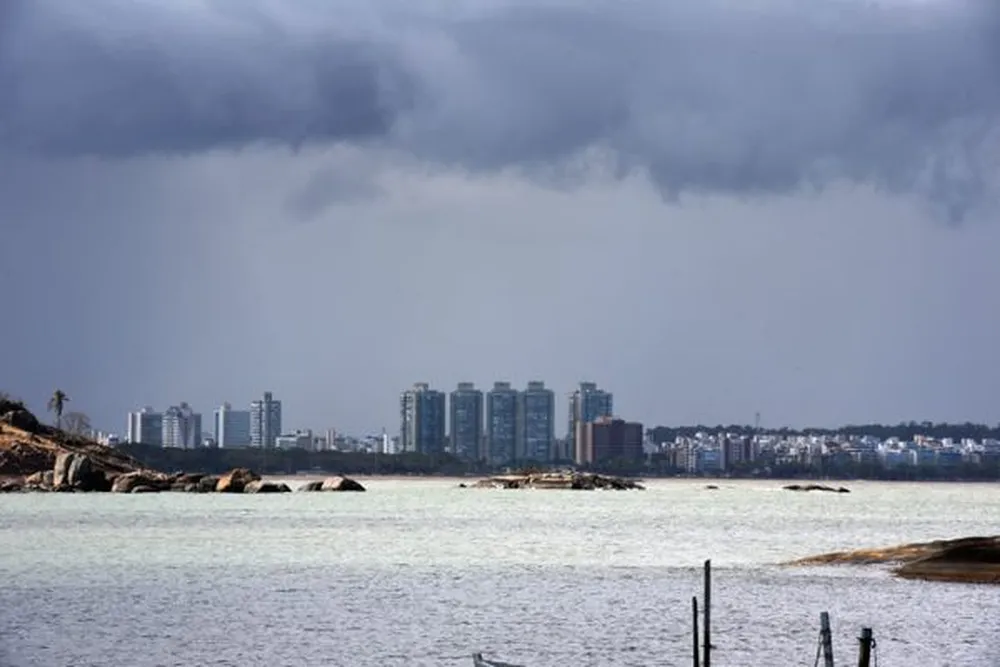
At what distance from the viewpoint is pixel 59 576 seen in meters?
92.9

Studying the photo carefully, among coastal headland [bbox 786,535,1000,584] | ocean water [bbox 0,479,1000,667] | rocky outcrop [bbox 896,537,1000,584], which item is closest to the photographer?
ocean water [bbox 0,479,1000,667]

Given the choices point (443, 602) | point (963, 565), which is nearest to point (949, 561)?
point (963, 565)

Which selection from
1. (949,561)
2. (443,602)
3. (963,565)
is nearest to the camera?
(443,602)

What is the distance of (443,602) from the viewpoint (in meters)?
79.3

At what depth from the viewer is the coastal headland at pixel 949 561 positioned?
273ft

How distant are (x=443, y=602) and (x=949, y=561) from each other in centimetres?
2451

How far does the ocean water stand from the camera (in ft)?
201

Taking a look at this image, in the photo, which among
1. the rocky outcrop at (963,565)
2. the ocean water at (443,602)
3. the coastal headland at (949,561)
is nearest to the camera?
the ocean water at (443,602)

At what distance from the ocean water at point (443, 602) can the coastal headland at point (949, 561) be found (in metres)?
1.39

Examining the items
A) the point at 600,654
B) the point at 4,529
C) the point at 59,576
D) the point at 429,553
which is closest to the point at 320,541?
the point at 429,553

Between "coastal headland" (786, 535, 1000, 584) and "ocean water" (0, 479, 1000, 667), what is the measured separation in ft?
4.57

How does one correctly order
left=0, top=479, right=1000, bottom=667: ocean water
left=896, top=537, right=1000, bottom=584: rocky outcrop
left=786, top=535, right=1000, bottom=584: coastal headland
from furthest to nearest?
1. left=786, top=535, right=1000, bottom=584: coastal headland
2. left=896, top=537, right=1000, bottom=584: rocky outcrop
3. left=0, top=479, right=1000, bottom=667: ocean water

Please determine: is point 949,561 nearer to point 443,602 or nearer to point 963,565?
point 963,565

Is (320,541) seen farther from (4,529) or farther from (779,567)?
(779,567)
